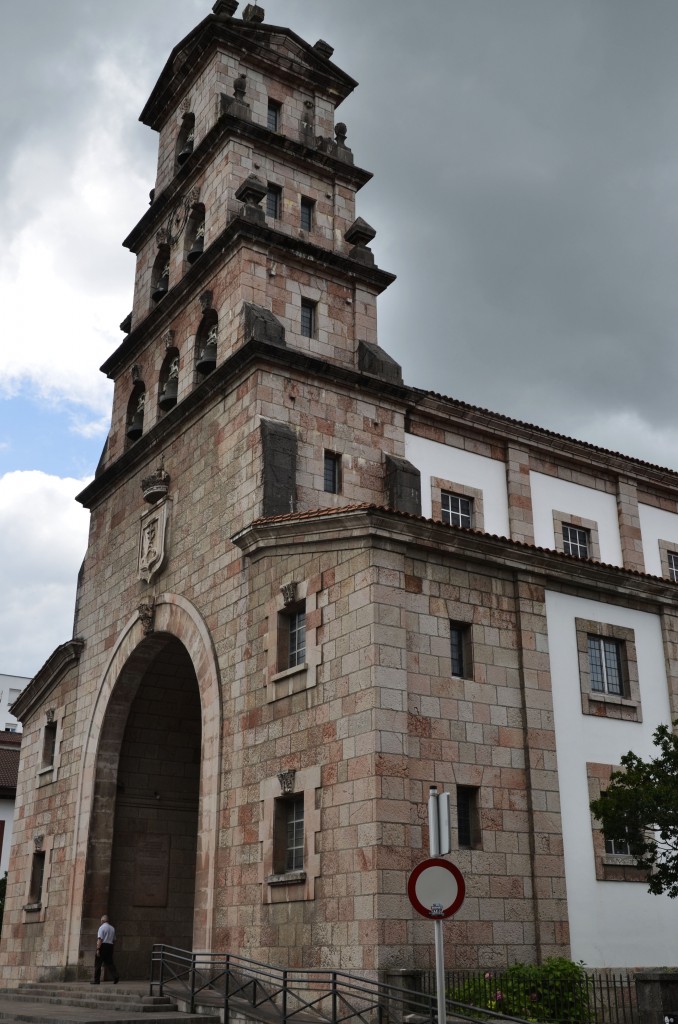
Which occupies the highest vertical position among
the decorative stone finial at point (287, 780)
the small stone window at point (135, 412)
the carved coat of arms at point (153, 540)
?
the small stone window at point (135, 412)

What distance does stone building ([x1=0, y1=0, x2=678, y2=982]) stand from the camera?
17500 millimetres

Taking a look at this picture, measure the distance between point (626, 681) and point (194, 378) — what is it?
510 inches

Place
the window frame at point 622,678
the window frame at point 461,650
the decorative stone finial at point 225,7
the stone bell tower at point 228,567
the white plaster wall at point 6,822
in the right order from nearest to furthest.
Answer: the stone bell tower at point 228,567, the window frame at point 461,650, the window frame at point 622,678, the decorative stone finial at point 225,7, the white plaster wall at point 6,822

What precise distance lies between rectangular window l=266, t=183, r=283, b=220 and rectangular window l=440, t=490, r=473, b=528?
8.75 meters

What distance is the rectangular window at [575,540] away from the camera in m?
28.1

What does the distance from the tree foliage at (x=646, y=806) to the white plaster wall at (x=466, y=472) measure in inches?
393

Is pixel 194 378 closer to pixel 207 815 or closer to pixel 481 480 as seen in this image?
pixel 481 480

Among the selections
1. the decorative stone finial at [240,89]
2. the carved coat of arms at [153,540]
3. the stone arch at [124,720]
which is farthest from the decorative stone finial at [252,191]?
the stone arch at [124,720]

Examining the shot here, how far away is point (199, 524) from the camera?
80.5 feet

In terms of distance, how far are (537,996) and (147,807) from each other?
13.8m

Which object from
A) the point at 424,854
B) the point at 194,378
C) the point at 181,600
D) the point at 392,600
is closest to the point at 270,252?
the point at 194,378

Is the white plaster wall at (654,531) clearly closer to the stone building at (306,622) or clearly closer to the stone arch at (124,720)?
the stone building at (306,622)

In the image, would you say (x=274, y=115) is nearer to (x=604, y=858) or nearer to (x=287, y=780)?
(x=287, y=780)

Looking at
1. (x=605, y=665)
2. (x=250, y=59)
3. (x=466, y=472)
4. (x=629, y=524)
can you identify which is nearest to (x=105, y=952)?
(x=605, y=665)
